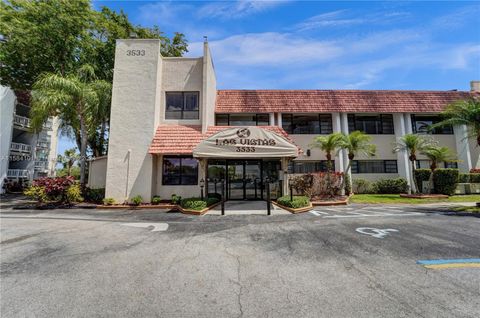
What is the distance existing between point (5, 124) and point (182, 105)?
22.1 meters

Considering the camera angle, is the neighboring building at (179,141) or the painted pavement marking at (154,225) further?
the neighboring building at (179,141)

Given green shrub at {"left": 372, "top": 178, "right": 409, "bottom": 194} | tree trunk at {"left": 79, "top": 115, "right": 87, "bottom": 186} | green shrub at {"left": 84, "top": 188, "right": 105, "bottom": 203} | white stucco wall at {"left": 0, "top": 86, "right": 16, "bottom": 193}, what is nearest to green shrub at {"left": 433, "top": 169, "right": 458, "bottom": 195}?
green shrub at {"left": 372, "top": 178, "right": 409, "bottom": 194}

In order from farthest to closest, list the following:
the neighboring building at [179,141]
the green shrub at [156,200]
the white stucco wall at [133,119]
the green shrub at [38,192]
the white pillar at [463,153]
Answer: the white pillar at [463,153] < the white stucco wall at [133,119] < the green shrub at [156,200] < the green shrub at [38,192] < the neighboring building at [179,141]

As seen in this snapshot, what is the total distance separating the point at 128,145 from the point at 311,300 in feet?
44.8

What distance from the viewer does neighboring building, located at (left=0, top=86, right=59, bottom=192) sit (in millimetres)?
22969

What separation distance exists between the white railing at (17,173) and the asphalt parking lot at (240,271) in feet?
81.8

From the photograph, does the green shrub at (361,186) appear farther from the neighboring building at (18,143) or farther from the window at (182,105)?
the neighboring building at (18,143)

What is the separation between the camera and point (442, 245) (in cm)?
565

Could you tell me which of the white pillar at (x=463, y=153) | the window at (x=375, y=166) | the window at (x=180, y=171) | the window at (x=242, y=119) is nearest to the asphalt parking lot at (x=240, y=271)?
the window at (x=180, y=171)

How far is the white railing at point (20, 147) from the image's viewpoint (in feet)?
82.5

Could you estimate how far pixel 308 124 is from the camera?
20.9 m

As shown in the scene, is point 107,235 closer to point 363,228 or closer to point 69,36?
point 363,228

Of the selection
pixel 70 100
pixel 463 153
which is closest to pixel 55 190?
pixel 70 100

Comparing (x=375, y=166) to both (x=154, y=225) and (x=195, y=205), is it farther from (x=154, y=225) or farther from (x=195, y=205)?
(x=154, y=225)
